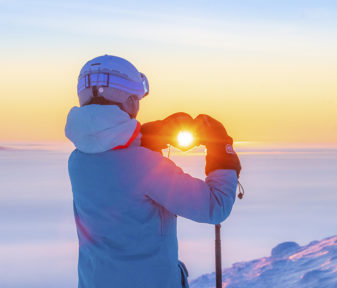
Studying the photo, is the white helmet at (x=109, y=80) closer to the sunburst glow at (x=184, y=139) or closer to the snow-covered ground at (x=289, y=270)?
the sunburst glow at (x=184, y=139)

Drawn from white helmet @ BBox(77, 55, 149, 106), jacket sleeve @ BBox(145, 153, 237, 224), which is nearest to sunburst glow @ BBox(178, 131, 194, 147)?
jacket sleeve @ BBox(145, 153, 237, 224)

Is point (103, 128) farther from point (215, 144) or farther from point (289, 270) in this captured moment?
point (289, 270)

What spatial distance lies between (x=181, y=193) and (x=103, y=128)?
0.38 meters

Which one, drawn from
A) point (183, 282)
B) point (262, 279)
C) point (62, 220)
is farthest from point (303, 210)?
point (183, 282)

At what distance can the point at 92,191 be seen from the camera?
1.93 metres

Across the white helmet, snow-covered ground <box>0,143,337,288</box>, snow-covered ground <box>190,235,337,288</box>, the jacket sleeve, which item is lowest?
snow-covered ground <box>0,143,337,288</box>

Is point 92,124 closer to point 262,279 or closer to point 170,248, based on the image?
point 170,248

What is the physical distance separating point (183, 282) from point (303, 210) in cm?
3019

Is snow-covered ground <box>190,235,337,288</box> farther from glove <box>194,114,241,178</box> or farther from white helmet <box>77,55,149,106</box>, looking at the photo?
white helmet <box>77,55,149,106</box>

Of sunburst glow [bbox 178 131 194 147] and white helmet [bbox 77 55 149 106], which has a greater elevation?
white helmet [bbox 77 55 149 106]

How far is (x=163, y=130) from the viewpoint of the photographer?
1957mm

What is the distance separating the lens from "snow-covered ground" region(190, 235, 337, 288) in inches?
214

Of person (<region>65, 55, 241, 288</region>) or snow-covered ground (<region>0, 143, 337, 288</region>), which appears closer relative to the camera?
person (<region>65, 55, 241, 288</region>)

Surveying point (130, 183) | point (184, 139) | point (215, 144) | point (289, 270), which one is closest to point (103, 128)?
point (130, 183)
